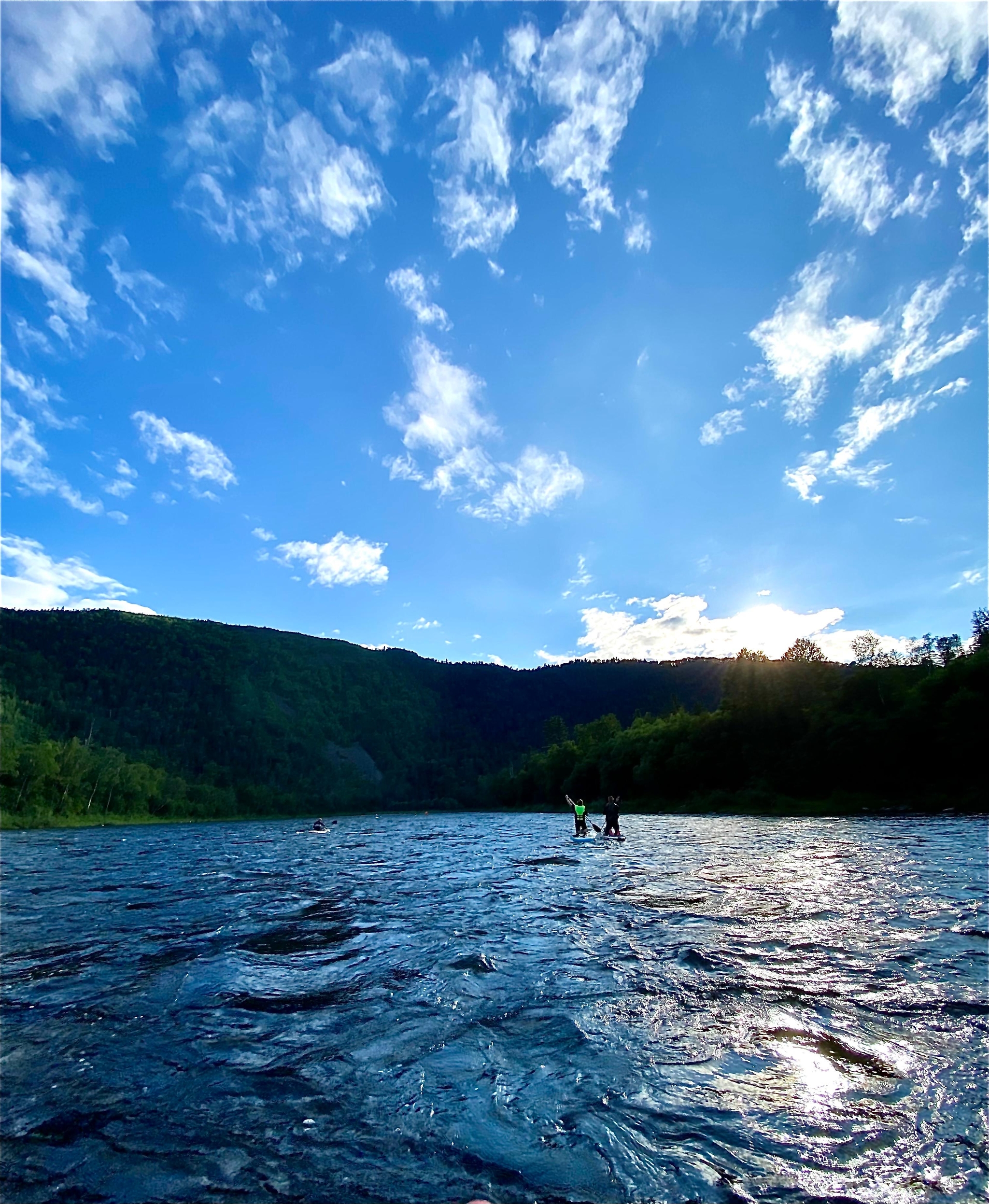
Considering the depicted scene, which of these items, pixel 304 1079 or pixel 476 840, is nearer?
pixel 304 1079

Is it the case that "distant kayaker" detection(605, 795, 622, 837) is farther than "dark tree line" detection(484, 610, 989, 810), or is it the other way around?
"dark tree line" detection(484, 610, 989, 810)

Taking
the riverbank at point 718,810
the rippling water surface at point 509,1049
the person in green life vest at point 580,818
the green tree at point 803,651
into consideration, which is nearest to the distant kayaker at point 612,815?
the person in green life vest at point 580,818

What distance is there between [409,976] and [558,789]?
133723 millimetres

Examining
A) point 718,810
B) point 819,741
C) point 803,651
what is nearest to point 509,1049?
point 819,741

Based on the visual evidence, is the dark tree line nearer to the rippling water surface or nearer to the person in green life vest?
the person in green life vest

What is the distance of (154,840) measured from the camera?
211ft

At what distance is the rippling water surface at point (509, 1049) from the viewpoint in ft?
18.5

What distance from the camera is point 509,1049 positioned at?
8.30m

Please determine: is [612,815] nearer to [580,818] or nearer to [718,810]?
[580,818]

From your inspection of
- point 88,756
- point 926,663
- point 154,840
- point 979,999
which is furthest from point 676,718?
point 88,756

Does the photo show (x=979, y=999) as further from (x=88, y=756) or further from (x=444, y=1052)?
(x=88, y=756)

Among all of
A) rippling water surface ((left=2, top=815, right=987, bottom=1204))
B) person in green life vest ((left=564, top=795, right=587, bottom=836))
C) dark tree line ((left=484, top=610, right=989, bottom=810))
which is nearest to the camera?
rippling water surface ((left=2, top=815, right=987, bottom=1204))

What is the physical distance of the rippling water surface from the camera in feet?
18.5

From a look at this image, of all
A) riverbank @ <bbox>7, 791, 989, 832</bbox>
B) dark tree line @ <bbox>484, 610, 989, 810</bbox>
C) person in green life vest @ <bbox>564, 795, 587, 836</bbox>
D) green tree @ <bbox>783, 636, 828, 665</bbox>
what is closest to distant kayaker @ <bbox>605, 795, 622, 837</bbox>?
person in green life vest @ <bbox>564, 795, 587, 836</bbox>
